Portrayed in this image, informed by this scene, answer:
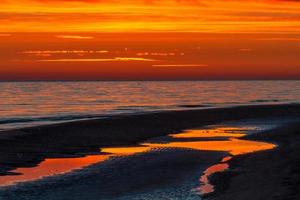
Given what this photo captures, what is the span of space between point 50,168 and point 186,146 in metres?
11.6

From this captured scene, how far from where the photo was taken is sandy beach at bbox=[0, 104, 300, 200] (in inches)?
921

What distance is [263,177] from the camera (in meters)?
25.3

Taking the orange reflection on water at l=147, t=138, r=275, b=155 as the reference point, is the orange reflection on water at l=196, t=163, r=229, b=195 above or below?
above

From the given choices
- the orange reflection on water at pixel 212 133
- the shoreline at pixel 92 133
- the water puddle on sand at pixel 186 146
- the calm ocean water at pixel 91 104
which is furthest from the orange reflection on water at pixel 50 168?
the calm ocean water at pixel 91 104

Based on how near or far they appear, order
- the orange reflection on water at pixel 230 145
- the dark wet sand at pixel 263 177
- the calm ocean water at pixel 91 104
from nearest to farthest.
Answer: the dark wet sand at pixel 263 177 < the orange reflection on water at pixel 230 145 < the calm ocean water at pixel 91 104

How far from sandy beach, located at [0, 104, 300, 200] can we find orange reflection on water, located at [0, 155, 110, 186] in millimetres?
518

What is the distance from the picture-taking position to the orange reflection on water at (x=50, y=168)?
2670 cm

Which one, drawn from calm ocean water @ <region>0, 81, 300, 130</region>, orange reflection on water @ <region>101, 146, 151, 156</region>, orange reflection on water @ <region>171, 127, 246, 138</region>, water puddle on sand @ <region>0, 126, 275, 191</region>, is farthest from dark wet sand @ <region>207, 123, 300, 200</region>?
calm ocean water @ <region>0, 81, 300, 130</region>

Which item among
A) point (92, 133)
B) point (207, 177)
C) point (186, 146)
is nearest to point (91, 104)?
point (92, 133)

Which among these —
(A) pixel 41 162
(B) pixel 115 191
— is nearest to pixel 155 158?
(A) pixel 41 162

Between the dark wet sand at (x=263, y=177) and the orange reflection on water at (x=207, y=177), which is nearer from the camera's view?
the dark wet sand at (x=263, y=177)

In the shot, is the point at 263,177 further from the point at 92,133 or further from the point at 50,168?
the point at 92,133

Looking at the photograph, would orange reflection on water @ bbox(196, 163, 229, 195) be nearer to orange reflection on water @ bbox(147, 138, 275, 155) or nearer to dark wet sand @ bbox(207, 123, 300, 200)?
dark wet sand @ bbox(207, 123, 300, 200)

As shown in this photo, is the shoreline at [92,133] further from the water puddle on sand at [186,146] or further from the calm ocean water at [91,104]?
the calm ocean water at [91,104]
